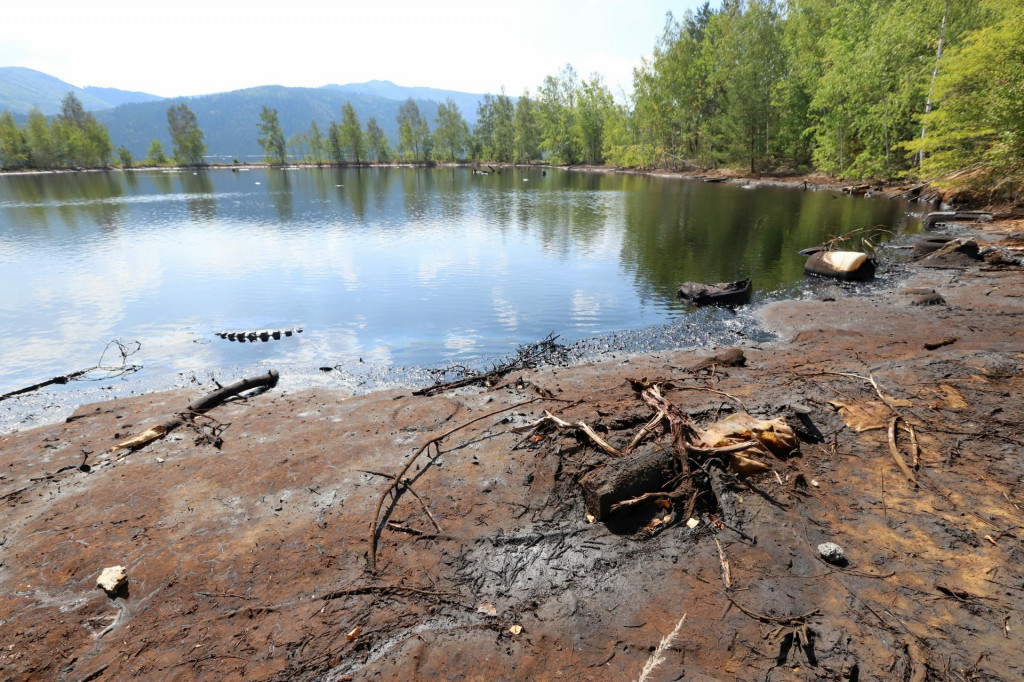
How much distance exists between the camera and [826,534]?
6.21 m

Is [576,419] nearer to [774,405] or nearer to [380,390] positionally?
[774,405]

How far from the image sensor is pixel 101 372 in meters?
14.8

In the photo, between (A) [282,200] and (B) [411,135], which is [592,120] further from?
(A) [282,200]

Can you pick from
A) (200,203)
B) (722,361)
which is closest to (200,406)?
(722,361)

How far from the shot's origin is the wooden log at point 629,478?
6766mm

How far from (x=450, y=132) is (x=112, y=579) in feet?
524

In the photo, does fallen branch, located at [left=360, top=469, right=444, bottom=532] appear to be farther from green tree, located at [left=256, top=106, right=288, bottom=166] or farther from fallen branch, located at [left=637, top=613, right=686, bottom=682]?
green tree, located at [left=256, top=106, right=288, bottom=166]

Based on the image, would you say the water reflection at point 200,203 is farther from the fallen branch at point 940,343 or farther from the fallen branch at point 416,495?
the fallen branch at point 940,343

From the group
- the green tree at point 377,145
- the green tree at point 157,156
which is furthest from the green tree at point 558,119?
the green tree at point 157,156

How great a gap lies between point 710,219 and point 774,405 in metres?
33.6

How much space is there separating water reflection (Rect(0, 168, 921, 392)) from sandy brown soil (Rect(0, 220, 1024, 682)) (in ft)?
23.1

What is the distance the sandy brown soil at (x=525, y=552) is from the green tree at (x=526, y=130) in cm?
14023

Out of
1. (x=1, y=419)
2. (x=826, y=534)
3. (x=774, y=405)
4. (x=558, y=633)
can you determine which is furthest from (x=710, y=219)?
(x=1, y=419)

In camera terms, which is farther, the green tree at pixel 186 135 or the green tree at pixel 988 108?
the green tree at pixel 186 135
